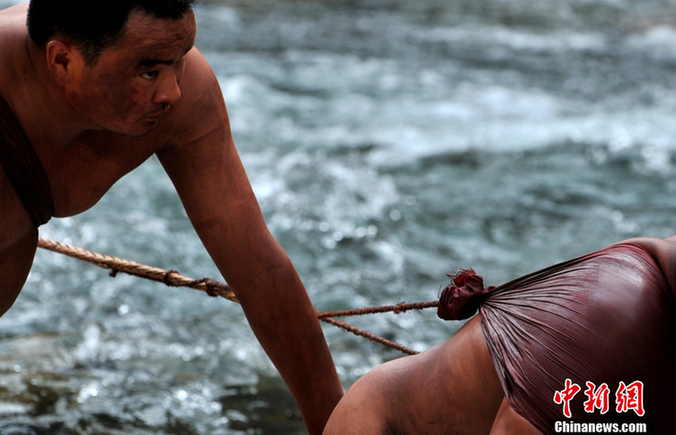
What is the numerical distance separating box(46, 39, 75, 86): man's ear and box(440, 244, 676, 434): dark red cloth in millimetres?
853

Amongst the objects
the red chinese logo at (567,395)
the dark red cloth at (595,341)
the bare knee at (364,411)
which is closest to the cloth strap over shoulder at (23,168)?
the bare knee at (364,411)

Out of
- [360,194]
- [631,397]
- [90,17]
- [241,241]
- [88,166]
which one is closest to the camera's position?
[631,397]

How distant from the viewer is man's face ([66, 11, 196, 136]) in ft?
4.73

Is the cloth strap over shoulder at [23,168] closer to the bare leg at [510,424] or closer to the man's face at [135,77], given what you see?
the man's face at [135,77]

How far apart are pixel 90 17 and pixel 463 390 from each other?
34.7 inches

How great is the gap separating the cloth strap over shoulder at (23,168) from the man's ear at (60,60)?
14 cm

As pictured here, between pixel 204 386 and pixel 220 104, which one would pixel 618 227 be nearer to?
pixel 204 386

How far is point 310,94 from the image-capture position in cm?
666

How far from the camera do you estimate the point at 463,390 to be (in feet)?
4.69

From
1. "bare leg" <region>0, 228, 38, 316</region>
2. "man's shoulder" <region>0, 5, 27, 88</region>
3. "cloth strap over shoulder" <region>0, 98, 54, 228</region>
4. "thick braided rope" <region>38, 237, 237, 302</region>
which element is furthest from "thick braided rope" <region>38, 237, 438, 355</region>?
"man's shoulder" <region>0, 5, 27, 88</region>

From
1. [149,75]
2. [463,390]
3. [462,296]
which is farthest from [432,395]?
[149,75]

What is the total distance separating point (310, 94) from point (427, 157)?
4.91 ft

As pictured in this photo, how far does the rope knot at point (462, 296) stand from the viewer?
1.48 meters

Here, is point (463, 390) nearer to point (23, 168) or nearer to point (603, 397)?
point (603, 397)
